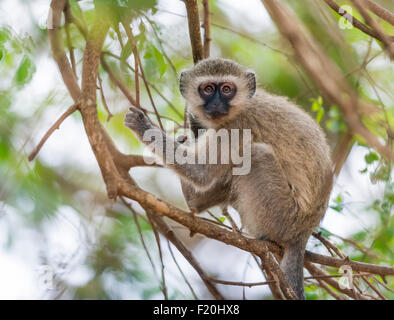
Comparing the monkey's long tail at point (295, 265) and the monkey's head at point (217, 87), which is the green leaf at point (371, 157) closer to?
the monkey's long tail at point (295, 265)

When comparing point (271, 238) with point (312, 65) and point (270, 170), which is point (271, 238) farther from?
point (312, 65)

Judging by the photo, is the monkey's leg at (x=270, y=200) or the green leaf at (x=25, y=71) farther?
the monkey's leg at (x=270, y=200)

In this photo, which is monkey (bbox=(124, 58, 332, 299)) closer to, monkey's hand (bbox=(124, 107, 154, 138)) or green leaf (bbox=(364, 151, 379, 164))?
monkey's hand (bbox=(124, 107, 154, 138))

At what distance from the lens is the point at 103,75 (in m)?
5.30

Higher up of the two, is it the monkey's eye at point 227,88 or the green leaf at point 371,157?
the monkey's eye at point 227,88

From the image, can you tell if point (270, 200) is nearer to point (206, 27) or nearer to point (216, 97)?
point (216, 97)

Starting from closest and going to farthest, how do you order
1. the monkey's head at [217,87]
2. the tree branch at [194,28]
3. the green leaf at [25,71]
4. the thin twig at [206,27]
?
the green leaf at [25,71], the tree branch at [194,28], the thin twig at [206,27], the monkey's head at [217,87]

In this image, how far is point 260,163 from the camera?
15.9 feet

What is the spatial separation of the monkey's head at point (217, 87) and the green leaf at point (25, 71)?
6.27ft

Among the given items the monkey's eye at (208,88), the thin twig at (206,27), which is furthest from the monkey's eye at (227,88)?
the thin twig at (206,27)

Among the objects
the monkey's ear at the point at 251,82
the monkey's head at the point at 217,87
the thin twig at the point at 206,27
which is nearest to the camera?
the thin twig at the point at 206,27

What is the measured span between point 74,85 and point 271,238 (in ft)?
8.23

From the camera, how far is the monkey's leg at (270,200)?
483cm
